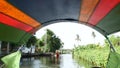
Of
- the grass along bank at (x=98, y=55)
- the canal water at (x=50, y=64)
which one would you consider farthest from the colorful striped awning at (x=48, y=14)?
the canal water at (x=50, y=64)

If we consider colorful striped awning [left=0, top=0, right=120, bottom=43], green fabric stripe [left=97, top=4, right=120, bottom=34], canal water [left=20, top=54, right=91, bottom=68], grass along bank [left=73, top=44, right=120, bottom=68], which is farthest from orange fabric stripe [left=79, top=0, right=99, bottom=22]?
canal water [left=20, top=54, right=91, bottom=68]

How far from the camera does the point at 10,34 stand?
515 centimetres

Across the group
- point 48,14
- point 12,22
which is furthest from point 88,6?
point 12,22

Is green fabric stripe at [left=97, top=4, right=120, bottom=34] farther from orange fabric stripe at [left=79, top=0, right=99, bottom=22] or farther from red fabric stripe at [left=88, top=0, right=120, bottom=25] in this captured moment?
orange fabric stripe at [left=79, top=0, right=99, bottom=22]

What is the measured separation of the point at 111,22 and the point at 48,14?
49.8 inches

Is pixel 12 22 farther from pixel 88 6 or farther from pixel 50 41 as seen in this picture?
pixel 50 41

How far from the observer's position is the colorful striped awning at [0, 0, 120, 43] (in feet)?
13.0

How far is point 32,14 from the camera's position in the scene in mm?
4754

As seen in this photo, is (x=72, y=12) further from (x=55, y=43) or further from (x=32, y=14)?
(x=55, y=43)

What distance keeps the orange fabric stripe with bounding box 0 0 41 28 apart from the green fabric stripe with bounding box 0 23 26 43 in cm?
30

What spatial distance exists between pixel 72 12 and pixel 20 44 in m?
1.72

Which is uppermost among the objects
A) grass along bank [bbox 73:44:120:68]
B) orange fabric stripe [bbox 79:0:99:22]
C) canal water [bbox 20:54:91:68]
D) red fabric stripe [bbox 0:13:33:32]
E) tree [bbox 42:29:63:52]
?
tree [bbox 42:29:63:52]

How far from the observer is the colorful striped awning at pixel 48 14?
3957 mm

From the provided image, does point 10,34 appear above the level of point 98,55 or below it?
above
